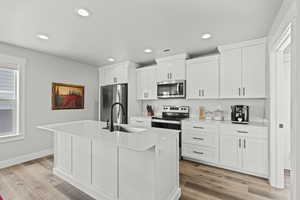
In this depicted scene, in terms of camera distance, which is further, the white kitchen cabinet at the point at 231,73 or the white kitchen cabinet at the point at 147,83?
the white kitchen cabinet at the point at 147,83

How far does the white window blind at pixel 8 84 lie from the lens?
290cm

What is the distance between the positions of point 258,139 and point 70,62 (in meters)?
4.68

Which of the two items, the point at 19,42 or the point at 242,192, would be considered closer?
the point at 242,192

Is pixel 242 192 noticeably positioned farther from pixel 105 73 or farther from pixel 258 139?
pixel 105 73

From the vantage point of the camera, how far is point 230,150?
8.66ft

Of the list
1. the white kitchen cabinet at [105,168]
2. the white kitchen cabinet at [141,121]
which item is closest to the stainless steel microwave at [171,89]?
the white kitchen cabinet at [141,121]

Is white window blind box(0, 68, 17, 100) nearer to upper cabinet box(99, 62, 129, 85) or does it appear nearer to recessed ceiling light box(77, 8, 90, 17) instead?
upper cabinet box(99, 62, 129, 85)

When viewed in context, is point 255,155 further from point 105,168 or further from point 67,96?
point 67,96

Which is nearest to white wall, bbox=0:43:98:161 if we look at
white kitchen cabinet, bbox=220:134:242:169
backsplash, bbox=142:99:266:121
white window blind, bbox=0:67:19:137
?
white window blind, bbox=0:67:19:137

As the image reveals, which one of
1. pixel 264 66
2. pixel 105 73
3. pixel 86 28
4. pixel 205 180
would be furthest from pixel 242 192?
pixel 105 73

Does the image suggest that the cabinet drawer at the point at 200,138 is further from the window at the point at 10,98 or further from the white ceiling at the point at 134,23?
Result: the window at the point at 10,98

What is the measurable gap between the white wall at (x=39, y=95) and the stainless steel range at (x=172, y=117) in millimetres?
2436

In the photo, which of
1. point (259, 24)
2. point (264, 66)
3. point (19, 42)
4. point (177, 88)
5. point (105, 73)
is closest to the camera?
point (259, 24)

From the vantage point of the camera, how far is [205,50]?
327 centimetres
